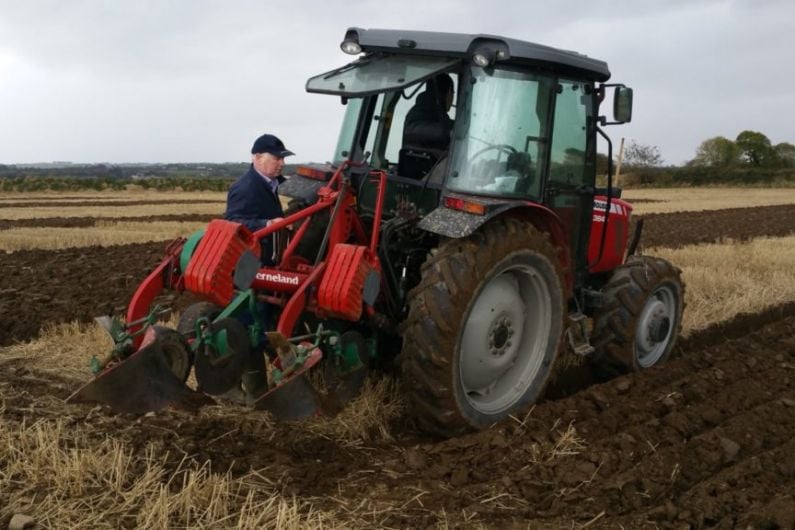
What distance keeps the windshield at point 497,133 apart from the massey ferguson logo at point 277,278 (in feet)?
3.41

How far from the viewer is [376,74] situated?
4609mm

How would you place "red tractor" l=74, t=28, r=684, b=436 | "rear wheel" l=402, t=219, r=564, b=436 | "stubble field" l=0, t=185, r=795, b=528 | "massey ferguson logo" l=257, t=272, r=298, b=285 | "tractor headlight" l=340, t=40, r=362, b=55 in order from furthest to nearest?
"tractor headlight" l=340, t=40, r=362, b=55
"massey ferguson logo" l=257, t=272, r=298, b=285
"rear wheel" l=402, t=219, r=564, b=436
"red tractor" l=74, t=28, r=684, b=436
"stubble field" l=0, t=185, r=795, b=528

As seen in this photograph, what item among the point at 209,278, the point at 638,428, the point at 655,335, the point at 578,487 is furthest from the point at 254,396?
the point at 655,335

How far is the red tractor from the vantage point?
13.1ft

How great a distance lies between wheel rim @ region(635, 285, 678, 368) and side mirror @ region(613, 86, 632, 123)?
4.39 feet

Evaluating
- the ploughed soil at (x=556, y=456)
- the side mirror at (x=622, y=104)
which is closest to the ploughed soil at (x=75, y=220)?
the ploughed soil at (x=556, y=456)

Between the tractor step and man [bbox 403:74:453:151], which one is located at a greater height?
man [bbox 403:74:453:151]

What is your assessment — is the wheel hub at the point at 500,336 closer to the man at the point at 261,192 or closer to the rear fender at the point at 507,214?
the rear fender at the point at 507,214

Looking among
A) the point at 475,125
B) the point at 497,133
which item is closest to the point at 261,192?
the point at 475,125

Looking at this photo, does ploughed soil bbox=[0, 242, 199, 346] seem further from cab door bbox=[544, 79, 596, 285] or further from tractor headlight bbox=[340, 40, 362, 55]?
cab door bbox=[544, 79, 596, 285]

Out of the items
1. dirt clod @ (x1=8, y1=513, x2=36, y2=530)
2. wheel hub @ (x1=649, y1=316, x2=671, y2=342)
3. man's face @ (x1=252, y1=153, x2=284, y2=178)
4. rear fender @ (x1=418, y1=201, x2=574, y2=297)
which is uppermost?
man's face @ (x1=252, y1=153, x2=284, y2=178)

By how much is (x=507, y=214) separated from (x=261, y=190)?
148 centimetres

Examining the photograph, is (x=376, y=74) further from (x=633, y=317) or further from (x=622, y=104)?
(x=633, y=317)

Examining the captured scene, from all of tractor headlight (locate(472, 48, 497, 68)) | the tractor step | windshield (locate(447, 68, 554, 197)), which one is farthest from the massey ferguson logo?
the tractor step
